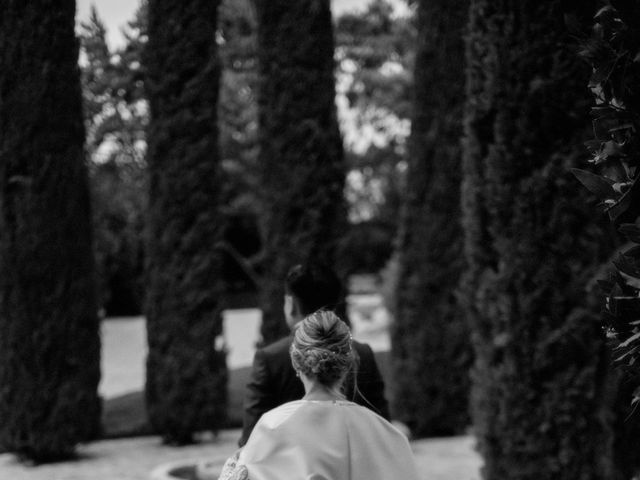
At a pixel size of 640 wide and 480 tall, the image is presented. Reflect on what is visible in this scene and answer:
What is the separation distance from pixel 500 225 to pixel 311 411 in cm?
327

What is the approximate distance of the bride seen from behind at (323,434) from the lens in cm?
320

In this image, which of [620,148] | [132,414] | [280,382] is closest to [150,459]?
[132,414]

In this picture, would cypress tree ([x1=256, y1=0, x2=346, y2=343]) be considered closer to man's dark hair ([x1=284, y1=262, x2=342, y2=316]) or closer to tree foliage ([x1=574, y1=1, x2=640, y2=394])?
man's dark hair ([x1=284, y1=262, x2=342, y2=316])

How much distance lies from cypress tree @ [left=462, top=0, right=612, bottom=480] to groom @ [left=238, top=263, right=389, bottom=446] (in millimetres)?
2021

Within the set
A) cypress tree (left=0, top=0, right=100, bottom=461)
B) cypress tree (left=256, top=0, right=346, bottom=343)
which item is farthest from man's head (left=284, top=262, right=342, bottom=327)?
cypress tree (left=256, top=0, right=346, bottom=343)

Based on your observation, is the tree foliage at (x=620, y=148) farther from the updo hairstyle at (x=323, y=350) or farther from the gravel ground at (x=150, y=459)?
the gravel ground at (x=150, y=459)

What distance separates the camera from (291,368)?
4.38m

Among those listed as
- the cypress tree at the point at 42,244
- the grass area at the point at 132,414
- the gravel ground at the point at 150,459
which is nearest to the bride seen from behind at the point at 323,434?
the gravel ground at the point at 150,459

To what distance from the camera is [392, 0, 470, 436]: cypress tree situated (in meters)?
11.4

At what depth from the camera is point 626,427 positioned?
6160 millimetres

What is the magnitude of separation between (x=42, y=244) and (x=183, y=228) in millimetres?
1688

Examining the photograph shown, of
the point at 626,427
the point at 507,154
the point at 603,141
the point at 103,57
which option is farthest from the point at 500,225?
the point at 103,57

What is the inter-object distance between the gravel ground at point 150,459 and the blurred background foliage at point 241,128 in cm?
229

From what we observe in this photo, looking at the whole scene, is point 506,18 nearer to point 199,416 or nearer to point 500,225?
point 500,225
